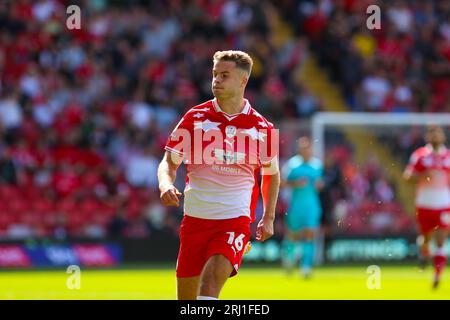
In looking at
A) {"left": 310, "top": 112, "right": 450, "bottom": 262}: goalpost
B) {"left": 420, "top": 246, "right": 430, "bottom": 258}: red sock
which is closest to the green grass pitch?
{"left": 420, "top": 246, "right": 430, "bottom": 258}: red sock

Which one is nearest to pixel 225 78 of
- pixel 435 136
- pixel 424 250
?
pixel 435 136

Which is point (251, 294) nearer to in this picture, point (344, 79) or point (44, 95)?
point (44, 95)

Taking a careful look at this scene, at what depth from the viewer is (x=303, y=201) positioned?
63.7 feet

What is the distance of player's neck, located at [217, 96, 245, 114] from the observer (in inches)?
334

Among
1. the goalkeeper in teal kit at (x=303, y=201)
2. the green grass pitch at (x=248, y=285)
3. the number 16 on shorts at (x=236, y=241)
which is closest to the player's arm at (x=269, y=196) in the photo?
the number 16 on shorts at (x=236, y=241)

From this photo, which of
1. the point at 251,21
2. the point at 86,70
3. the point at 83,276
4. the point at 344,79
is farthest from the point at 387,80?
the point at 83,276

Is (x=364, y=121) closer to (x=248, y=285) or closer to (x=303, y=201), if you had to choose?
(x=303, y=201)

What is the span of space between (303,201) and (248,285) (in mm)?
3526

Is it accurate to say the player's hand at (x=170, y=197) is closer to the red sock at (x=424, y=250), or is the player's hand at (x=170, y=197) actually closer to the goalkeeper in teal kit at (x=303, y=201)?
the red sock at (x=424, y=250)

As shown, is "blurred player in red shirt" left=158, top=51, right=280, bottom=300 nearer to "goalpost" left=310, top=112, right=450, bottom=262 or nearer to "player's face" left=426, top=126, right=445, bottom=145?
"player's face" left=426, top=126, right=445, bottom=145

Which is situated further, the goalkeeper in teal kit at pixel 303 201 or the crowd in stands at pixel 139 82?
the crowd in stands at pixel 139 82

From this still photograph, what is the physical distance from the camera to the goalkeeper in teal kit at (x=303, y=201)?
1909 cm

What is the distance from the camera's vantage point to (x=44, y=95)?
22531 mm
